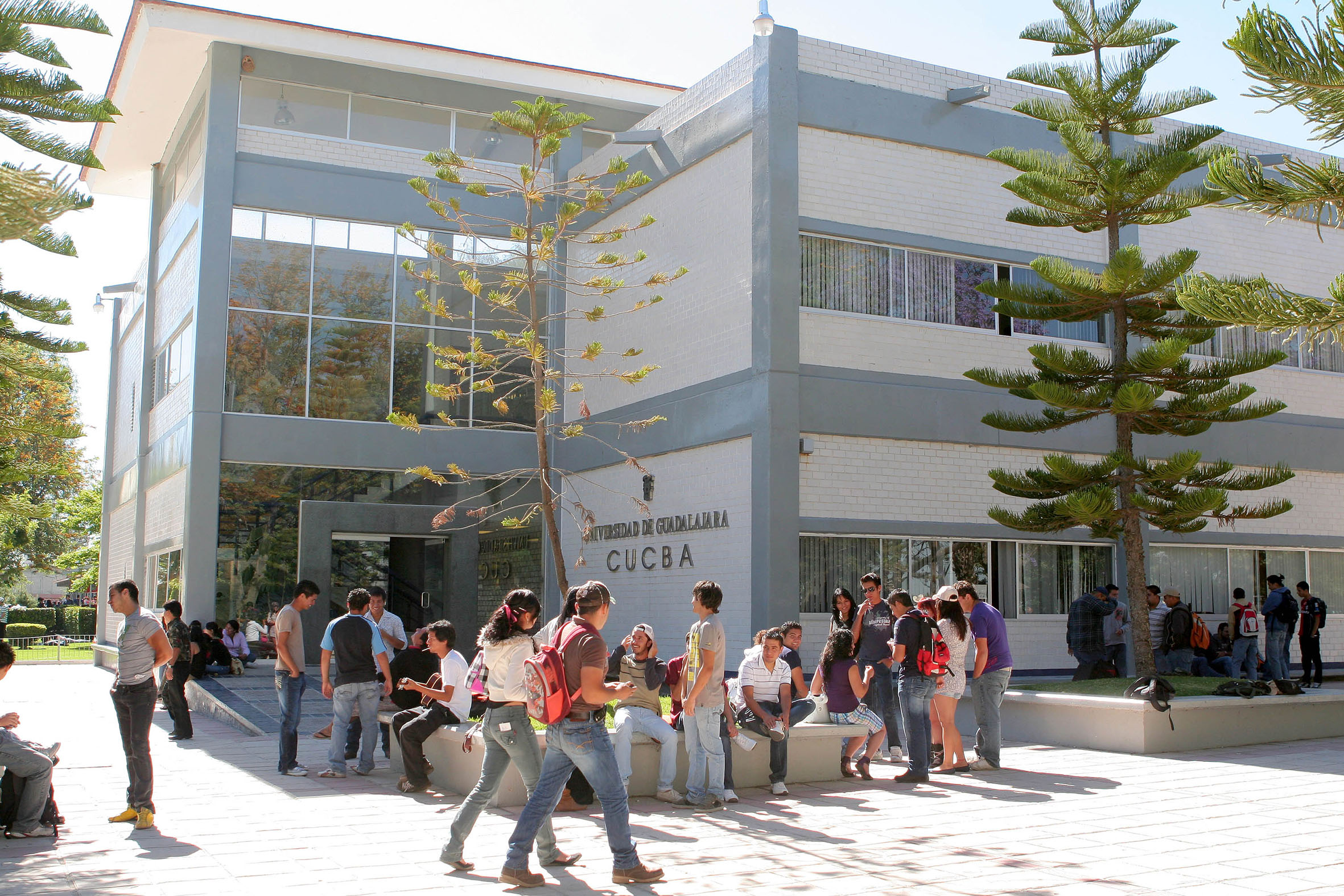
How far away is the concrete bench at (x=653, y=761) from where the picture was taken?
367 inches

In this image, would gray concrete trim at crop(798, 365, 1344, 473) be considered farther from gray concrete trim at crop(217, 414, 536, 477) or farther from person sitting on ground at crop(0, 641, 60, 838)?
person sitting on ground at crop(0, 641, 60, 838)

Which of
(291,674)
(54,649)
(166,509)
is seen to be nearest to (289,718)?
(291,674)

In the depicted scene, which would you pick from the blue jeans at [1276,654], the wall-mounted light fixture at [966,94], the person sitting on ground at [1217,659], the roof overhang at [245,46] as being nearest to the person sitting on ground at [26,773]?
the person sitting on ground at [1217,659]

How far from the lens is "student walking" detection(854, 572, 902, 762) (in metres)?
10.8

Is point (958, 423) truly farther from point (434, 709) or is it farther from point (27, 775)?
point (27, 775)

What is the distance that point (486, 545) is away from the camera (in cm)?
2272

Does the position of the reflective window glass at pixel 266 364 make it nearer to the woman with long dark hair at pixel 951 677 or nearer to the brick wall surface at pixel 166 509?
the brick wall surface at pixel 166 509

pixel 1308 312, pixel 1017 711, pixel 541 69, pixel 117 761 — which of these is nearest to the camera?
pixel 1308 312

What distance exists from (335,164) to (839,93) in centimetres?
950

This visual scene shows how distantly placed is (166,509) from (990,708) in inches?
700

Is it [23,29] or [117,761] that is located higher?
[23,29]

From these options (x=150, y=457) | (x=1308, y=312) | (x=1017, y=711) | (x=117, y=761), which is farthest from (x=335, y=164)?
(x=1308, y=312)

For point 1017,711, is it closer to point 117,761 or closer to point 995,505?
point 995,505

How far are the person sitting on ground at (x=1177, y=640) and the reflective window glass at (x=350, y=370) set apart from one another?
13.2 m
